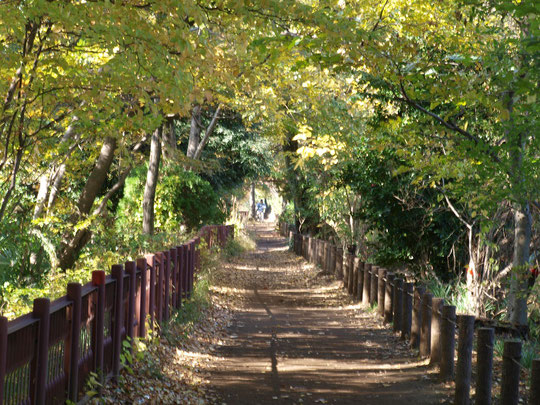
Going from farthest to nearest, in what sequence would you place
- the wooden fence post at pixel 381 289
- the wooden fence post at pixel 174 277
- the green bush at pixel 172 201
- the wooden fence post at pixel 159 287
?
the green bush at pixel 172 201
the wooden fence post at pixel 381 289
the wooden fence post at pixel 174 277
the wooden fence post at pixel 159 287

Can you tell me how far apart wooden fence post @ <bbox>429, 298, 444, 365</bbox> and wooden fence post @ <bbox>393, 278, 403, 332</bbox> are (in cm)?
231

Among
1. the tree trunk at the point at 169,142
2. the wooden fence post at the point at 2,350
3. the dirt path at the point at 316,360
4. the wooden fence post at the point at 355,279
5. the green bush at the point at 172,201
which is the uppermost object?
the tree trunk at the point at 169,142

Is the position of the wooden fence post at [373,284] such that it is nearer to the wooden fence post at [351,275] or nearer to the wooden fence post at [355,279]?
the wooden fence post at [355,279]

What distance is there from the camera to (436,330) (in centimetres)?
846

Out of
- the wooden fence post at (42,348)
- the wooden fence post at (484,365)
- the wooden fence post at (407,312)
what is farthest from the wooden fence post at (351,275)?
the wooden fence post at (42,348)

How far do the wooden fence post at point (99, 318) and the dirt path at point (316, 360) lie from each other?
4.98 ft

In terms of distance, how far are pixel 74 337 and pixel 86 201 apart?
740 cm

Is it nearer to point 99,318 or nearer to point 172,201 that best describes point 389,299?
point 99,318

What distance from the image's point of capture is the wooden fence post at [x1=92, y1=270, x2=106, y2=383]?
20.9 ft

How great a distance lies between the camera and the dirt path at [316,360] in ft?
25.1

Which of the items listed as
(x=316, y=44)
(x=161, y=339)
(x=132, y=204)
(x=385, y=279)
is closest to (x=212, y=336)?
(x=161, y=339)

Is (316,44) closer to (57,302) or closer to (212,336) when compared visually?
(57,302)

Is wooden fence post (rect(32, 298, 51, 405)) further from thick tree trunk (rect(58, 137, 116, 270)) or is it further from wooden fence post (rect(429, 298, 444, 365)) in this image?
thick tree trunk (rect(58, 137, 116, 270))

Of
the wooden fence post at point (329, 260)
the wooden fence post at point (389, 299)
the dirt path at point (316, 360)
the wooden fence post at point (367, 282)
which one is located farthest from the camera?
the wooden fence post at point (329, 260)
